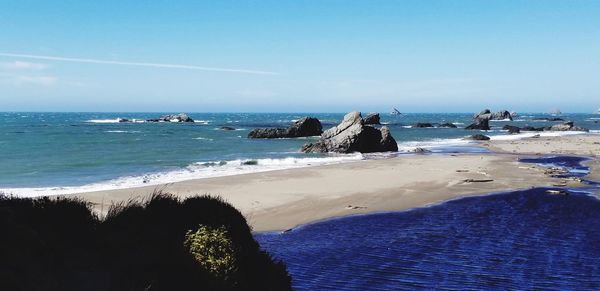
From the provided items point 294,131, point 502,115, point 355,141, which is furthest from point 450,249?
point 502,115

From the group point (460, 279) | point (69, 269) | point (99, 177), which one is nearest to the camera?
point (69, 269)

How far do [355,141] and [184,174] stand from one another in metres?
21.6

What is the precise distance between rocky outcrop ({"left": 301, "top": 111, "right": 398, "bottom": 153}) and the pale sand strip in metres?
12.2

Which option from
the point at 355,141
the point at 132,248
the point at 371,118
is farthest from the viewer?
the point at 371,118

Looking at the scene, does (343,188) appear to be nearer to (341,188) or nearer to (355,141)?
(341,188)

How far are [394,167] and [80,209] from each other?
88.1 feet

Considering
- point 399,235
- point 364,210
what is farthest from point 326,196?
point 399,235

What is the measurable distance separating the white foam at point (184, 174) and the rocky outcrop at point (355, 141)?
4.32m

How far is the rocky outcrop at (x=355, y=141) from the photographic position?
46.1 metres

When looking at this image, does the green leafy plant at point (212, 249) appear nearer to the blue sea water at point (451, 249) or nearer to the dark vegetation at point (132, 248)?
the dark vegetation at point (132, 248)

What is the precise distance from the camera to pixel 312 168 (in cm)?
3203

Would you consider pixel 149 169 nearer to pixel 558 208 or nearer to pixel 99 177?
pixel 99 177

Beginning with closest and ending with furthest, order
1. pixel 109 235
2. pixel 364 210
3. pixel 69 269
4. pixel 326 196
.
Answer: pixel 69 269, pixel 109 235, pixel 364 210, pixel 326 196

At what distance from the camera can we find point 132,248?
7.37 meters
